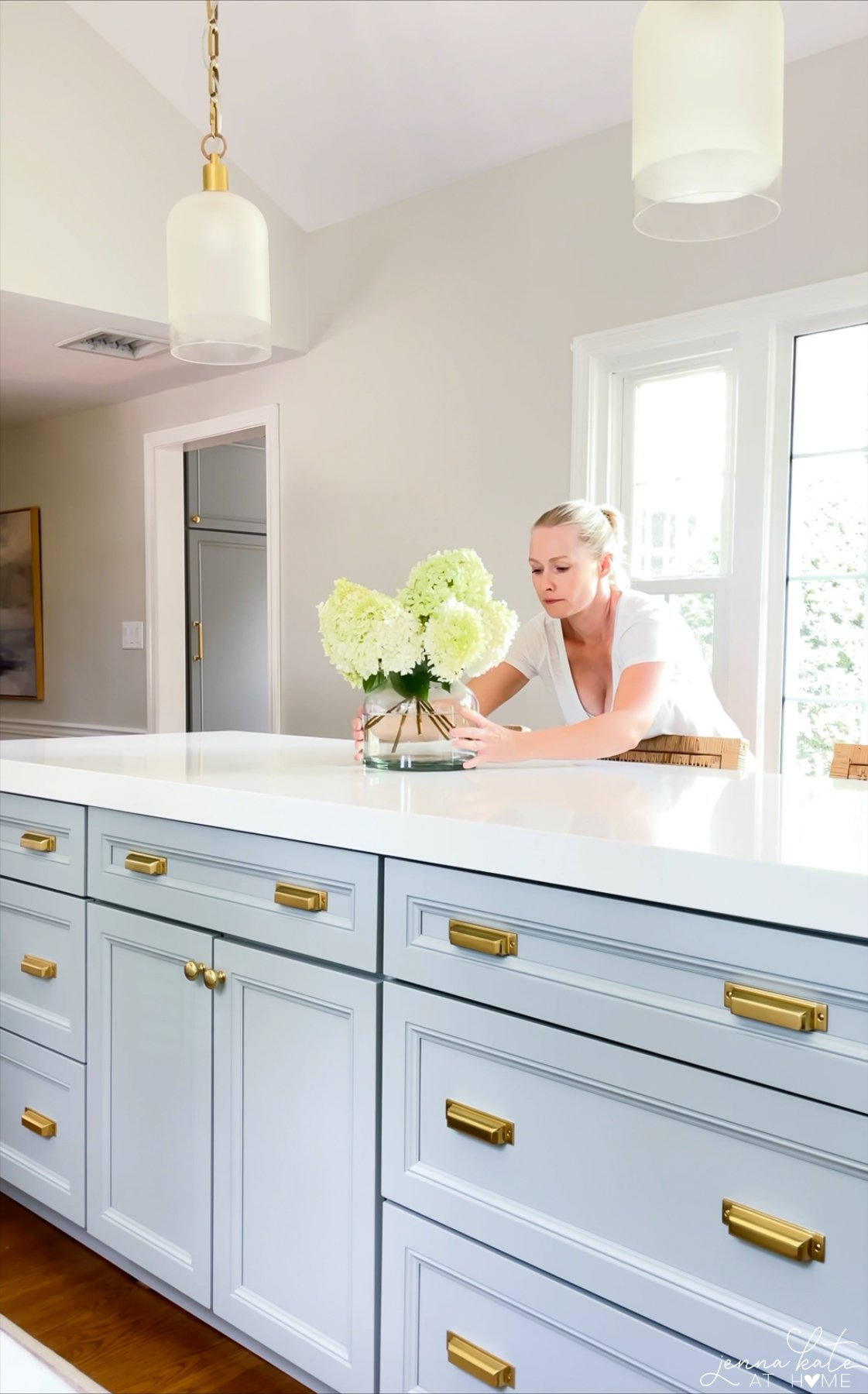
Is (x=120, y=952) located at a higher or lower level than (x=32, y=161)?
lower

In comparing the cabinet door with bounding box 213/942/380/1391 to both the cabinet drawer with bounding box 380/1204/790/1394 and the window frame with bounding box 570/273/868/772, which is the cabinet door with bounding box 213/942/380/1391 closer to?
the cabinet drawer with bounding box 380/1204/790/1394

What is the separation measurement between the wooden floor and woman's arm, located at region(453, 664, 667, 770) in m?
1.00

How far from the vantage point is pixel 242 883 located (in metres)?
1.57

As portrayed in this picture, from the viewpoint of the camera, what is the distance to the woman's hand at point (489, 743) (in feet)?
5.64

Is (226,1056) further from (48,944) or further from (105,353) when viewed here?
(105,353)

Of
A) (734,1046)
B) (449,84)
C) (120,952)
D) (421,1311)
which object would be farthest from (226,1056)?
(449,84)

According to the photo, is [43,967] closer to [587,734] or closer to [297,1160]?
[297,1160]

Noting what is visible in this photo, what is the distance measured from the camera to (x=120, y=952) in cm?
180

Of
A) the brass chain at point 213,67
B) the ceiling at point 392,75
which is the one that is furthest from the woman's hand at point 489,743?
the ceiling at point 392,75

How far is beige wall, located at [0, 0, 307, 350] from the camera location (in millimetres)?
3318

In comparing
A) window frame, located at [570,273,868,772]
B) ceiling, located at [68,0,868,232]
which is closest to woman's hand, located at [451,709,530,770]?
window frame, located at [570,273,868,772]

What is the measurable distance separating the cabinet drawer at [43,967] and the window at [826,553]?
1877mm

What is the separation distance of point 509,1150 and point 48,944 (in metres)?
1.06

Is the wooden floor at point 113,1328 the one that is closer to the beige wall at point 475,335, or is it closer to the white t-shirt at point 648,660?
the white t-shirt at point 648,660
